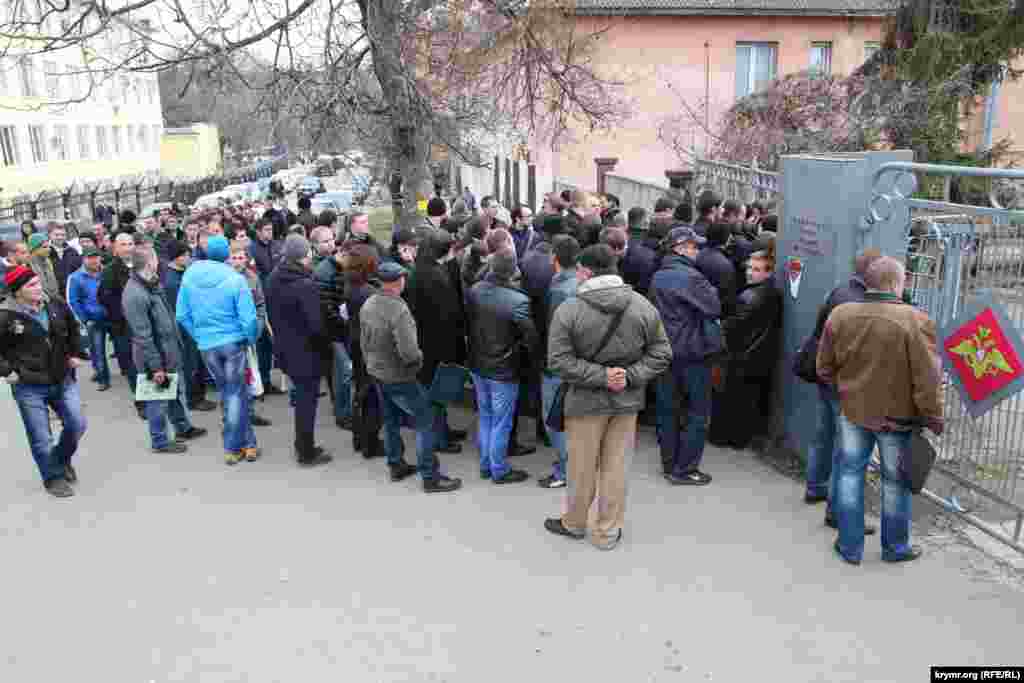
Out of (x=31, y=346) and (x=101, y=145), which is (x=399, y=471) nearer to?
(x=31, y=346)

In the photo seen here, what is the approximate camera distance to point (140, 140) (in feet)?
185

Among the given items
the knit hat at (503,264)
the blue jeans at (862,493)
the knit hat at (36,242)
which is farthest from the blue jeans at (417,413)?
the knit hat at (36,242)

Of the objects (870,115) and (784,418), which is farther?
(870,115)

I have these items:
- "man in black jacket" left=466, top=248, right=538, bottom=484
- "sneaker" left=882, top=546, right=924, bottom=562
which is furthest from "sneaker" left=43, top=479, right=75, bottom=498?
"sneaker" left=882, top=546, right=924, bottom=562

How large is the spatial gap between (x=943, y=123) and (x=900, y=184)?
484 inches

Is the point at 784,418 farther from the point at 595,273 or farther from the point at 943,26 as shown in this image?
the point at 943,26

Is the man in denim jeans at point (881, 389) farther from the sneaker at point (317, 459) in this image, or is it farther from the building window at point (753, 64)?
the building window at point (753, 64)

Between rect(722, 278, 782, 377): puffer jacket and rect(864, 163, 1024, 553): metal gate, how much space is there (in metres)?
1.04

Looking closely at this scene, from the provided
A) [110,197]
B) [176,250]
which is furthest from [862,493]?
[110,197]

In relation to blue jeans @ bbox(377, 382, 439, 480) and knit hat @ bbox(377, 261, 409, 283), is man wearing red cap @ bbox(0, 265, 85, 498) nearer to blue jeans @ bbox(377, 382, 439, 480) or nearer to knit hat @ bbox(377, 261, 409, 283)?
blue jeans @ bbox(377, 382, 439, 480)

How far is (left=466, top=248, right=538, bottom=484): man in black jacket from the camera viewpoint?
5504 millimetres

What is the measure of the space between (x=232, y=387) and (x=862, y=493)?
4835 mm

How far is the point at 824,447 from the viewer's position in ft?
17.2

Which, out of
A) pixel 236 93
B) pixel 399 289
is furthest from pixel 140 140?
pixel 399 289
